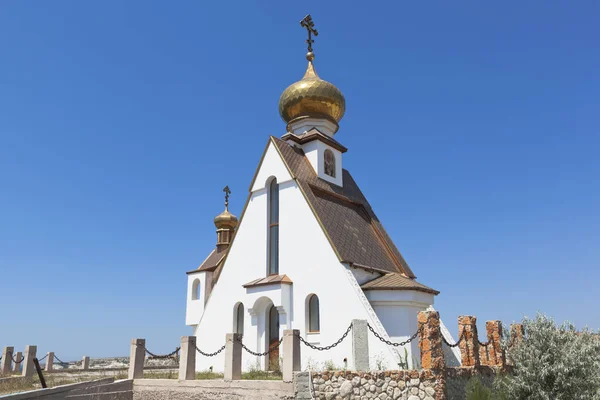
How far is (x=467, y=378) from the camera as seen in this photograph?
1126 cm

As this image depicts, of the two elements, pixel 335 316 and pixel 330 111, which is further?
pixel 330 111

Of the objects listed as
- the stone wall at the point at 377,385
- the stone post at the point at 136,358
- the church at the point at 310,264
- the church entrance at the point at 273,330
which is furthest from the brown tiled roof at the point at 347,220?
the stone post at the point at 136,358

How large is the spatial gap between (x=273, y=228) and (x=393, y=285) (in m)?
4.95

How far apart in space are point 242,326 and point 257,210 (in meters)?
4.25

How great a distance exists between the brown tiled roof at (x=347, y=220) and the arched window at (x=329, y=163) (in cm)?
67

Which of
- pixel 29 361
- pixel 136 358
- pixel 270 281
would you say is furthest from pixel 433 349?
pixel 29 361

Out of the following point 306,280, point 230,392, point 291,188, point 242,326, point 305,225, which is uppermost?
point 291,188

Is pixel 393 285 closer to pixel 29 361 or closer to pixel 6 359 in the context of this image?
pixel 29 361

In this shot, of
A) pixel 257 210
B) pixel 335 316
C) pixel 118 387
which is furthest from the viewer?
pixel 257 210

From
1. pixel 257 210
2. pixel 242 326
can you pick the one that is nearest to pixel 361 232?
pixel 257 210

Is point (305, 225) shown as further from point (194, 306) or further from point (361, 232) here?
point (194, 306)

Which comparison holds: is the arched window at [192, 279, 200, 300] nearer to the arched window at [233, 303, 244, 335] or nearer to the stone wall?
the arched window at [233, 303, 244, 335]

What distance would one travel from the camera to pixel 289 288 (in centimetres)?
1636

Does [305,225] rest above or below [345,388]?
above
